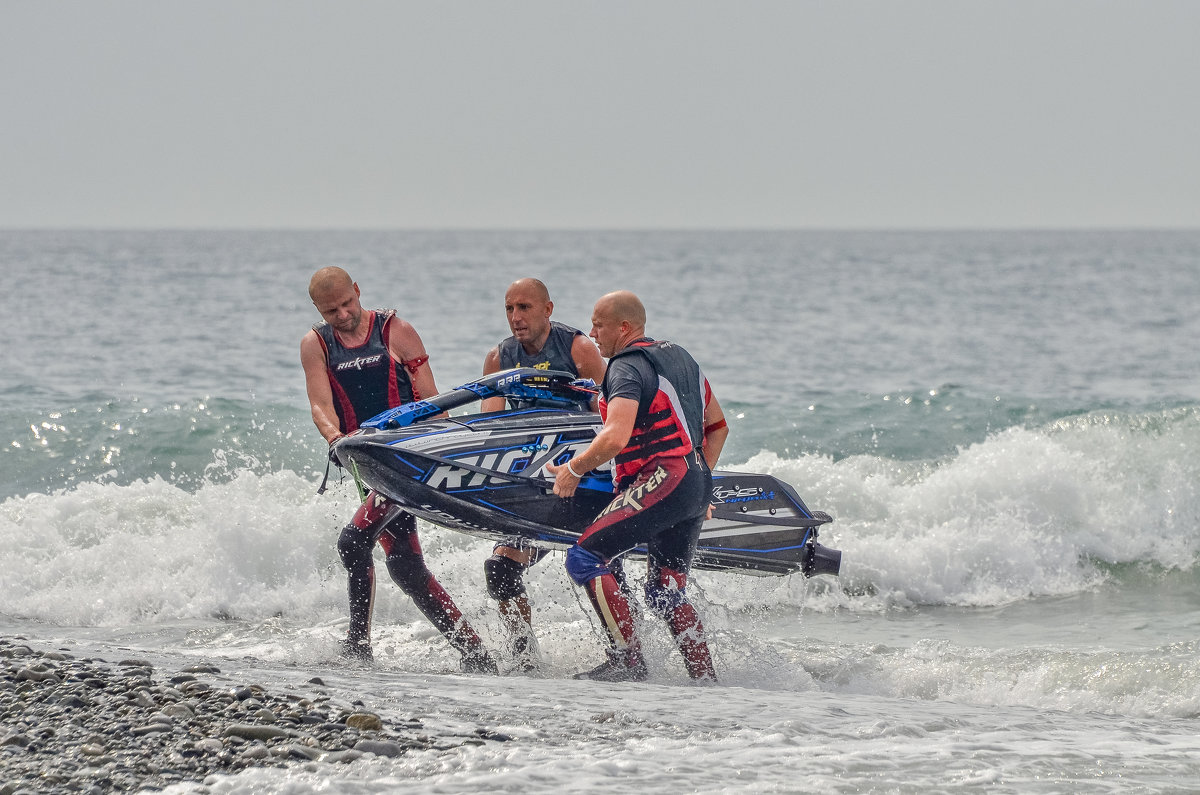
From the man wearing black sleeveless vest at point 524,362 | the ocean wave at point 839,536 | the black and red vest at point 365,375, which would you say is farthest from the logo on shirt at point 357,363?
the ocean wave at point 839,536

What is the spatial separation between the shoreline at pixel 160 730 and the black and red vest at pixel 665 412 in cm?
154

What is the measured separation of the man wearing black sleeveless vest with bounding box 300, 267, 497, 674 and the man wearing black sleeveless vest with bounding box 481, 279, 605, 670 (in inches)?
8.4

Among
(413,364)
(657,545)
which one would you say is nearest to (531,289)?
(413,364)

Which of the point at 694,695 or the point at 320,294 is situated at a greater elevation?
the point at 320,294

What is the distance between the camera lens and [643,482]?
553 centimetres

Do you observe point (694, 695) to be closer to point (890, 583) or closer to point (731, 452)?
point (890, 583)

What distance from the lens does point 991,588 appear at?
8969 mm

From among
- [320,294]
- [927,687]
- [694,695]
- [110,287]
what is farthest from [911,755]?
[110,287]

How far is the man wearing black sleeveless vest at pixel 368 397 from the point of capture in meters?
5.95

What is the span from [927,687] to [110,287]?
107ft

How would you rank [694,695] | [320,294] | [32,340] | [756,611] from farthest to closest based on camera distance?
1. [32,340]
2. [756,611]
3. [320,294]
4. [694,695]

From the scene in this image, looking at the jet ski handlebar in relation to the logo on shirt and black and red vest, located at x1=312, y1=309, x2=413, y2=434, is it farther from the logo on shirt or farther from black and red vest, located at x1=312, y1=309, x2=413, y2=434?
the logo on shirt

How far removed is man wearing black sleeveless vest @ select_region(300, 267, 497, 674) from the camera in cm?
595

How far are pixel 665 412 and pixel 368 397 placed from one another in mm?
1510
